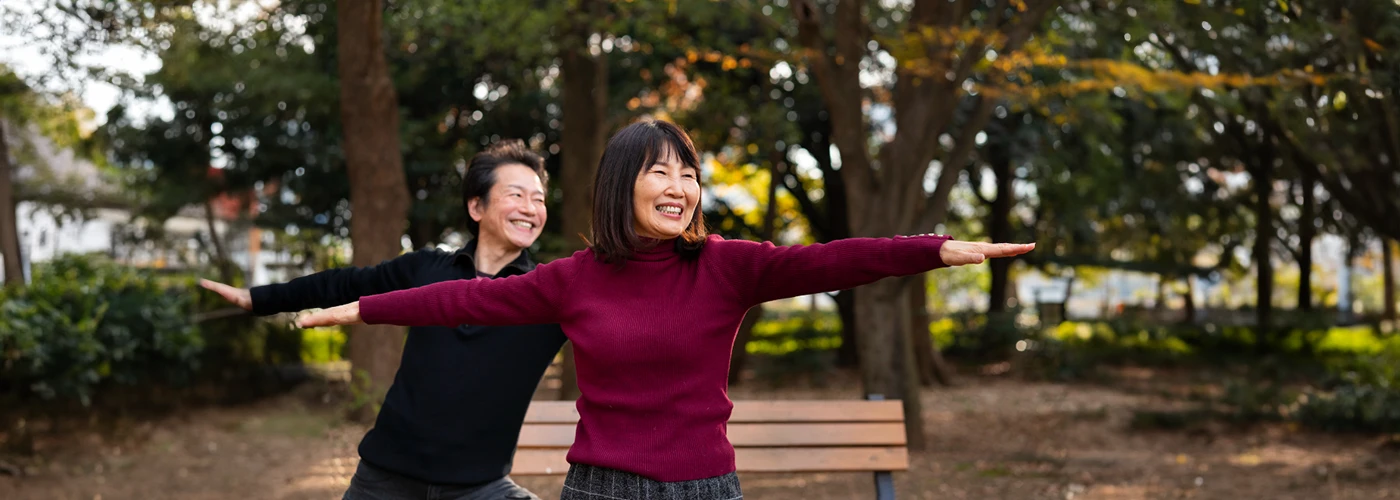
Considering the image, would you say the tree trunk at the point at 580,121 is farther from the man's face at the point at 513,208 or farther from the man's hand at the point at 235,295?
the man's hand at the point at 235,295

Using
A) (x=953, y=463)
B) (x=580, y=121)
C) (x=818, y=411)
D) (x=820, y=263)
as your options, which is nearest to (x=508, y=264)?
(x=820, y=263)

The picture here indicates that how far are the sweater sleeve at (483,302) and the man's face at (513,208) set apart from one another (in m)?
0.83

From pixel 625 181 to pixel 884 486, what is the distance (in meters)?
2.81

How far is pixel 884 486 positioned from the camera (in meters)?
4.81

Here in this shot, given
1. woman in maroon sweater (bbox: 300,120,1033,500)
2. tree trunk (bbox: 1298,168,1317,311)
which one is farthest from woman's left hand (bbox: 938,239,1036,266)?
tree trunk (bbox: 1298,168,1317,311)

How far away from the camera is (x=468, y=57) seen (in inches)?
502

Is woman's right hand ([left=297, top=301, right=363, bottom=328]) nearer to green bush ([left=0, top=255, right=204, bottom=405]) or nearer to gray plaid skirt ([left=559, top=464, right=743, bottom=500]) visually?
gray plaid skirt ([left=559, top=464, right=743, bottom=500])

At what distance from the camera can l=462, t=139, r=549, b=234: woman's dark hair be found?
11.2 ft

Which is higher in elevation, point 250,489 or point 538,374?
point 538,374

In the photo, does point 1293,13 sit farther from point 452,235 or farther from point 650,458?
point 452,235

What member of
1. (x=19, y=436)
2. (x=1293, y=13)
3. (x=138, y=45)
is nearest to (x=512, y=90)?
(x=138, y=45)

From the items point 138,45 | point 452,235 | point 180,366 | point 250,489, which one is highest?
point 138,45

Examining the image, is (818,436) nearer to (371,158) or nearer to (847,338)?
(371,158)

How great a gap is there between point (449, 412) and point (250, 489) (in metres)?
5.48
